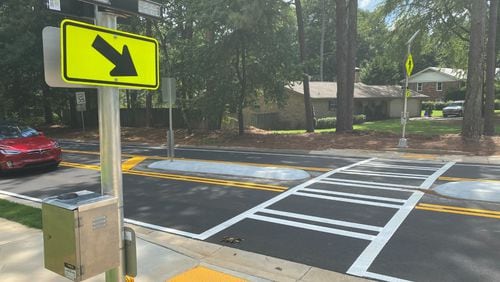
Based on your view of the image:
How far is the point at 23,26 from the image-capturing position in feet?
88.0

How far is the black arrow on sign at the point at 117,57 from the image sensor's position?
285 centimetres

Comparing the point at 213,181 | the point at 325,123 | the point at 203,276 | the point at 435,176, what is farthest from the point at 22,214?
the point at 325,123

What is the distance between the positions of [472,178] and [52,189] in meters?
10.7

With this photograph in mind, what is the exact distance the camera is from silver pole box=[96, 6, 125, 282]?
300cm

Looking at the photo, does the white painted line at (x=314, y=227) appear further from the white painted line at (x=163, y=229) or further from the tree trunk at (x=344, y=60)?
the tree trunk at (x=344, y=60)

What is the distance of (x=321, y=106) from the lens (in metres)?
38.8

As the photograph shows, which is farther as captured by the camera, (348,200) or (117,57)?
(348,200)

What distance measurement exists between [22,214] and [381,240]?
631 centimetres

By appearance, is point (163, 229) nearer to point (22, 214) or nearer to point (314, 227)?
point (314, 227)

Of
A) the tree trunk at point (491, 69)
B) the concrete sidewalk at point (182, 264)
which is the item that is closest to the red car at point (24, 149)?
the concrete sidewalk at point (182, 264)

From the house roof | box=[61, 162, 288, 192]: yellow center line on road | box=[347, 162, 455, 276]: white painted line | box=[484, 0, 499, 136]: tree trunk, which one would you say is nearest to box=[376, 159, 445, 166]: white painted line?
box=[347, 162, 455, 276]: white painted line

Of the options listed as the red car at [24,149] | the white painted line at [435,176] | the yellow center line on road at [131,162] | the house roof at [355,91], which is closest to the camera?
the white painted line at [435,176]

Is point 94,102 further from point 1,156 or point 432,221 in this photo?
point 432,221

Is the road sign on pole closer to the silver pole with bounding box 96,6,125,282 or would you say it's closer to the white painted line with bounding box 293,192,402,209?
the silver pole with bounding box 96,6,125,282
